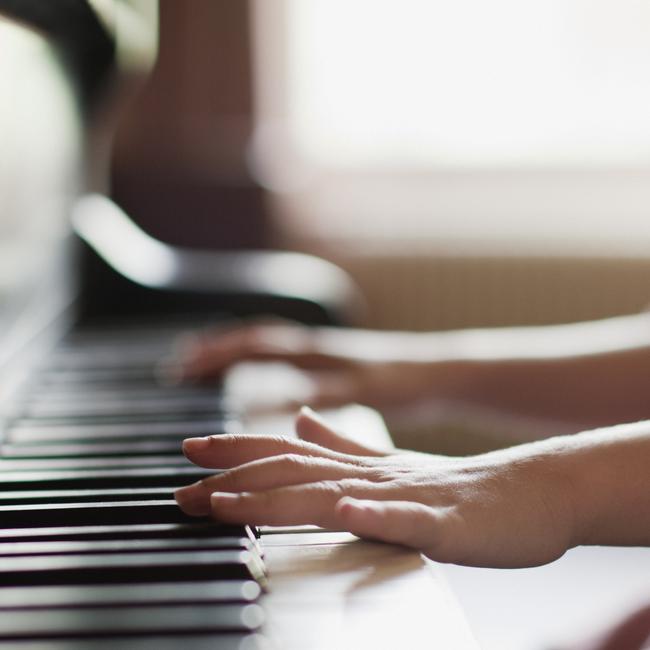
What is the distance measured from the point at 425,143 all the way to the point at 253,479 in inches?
116

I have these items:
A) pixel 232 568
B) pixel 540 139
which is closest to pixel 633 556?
pixel 232 568

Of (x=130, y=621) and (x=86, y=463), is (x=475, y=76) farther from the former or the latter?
(x=130, y=621)

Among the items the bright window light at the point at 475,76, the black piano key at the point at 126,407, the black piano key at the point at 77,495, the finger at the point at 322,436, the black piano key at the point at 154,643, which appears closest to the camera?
the black piano key at the point at 154,643

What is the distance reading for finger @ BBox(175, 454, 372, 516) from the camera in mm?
669

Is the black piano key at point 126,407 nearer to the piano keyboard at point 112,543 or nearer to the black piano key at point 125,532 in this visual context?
the piano keyboard at point 112,543

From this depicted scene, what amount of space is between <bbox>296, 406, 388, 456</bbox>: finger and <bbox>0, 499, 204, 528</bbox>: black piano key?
0.15 m

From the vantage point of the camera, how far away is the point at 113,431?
990 mm

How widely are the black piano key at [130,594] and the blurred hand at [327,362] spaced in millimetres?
750

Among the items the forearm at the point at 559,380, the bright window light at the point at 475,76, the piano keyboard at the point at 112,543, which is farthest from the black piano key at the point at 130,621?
the bright window light at the point at 475,76

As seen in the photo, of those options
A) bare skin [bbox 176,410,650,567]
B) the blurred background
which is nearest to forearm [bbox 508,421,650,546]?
bare skin [bbox 176,410,650,567]

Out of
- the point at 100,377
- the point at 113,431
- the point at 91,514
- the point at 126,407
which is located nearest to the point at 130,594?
the point at 91,514

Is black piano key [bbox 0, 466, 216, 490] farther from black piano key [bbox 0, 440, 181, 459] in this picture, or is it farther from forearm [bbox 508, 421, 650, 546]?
forearm [bbox 508, 421, 650, 546]

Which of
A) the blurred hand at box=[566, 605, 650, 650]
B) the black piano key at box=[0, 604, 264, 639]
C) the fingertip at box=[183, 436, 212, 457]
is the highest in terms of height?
the fingertip at box=[183, 436, 212, 457]

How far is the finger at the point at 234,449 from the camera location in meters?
0.72
